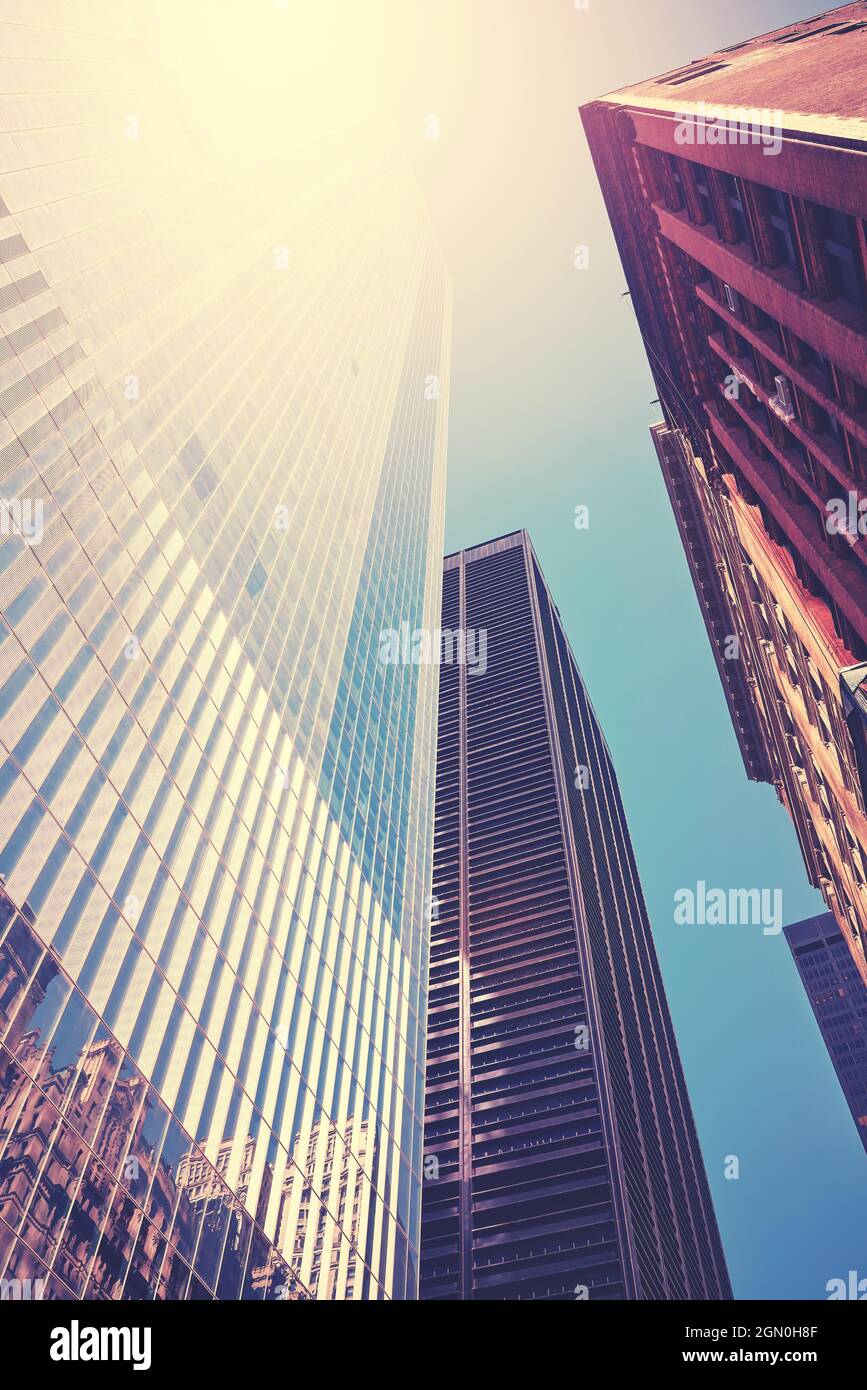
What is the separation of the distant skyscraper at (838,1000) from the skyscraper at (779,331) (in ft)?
332

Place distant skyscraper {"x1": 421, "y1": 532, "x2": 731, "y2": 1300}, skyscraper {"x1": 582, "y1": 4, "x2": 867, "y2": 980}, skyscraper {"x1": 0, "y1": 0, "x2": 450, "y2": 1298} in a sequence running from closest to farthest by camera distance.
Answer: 1. skyscraper {"x1": 582, "y1": 4, "x2": 867, "y2": 980}
2. skyscraper {"x1": 0, "y1": 0, "x2": 450, "y2": 1298}
3. distant skyscraper {"x1": 421, "y1": 532, "x2": 731, "y2": 1300}

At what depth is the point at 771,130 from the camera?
21.1 m

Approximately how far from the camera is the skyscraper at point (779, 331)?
72.0 feet

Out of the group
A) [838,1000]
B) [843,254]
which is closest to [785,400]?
[843,254]

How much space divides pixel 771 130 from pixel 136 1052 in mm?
31406

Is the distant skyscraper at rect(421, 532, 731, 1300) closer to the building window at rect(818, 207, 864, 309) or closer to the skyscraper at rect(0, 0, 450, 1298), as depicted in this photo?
the skyscraper at rect(0, 0, 450, 1298)

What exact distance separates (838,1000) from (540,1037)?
289 ft

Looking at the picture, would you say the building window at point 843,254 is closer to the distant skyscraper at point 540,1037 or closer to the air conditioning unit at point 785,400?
the air conditioning unit at point 785,400

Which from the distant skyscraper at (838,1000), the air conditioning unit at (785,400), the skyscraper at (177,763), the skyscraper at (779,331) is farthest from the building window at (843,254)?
the distant skyscraper at (838,1000)

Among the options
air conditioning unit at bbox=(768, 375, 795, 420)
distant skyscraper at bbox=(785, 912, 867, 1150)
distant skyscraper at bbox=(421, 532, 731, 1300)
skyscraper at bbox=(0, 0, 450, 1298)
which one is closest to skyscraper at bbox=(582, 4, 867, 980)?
air conditioning unit at bbox=(768, 375, 795, 420)

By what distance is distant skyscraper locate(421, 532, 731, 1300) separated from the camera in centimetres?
7000

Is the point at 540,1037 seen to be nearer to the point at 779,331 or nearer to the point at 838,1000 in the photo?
the point at 779,331

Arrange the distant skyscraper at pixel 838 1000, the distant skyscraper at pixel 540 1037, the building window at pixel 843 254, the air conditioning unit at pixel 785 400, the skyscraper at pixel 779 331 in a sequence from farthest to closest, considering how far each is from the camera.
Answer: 1. the distant skyscraper at pixel 838 1000
2. the distant skyscraper at pixel 540 1037
3. the air conditioning unit at pixel 785 400
4. the skyscraper at pixel 779 331
5. the building window at pixel 843 254

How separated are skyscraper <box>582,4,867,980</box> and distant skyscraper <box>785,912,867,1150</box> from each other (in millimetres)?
101235
